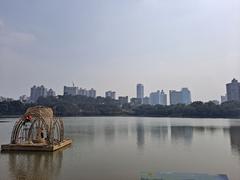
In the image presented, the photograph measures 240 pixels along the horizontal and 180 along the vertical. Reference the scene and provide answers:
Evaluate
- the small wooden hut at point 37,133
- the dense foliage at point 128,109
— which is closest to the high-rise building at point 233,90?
the dense foliage at point 128,109

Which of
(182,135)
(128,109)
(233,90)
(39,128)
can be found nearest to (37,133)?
(39,128)

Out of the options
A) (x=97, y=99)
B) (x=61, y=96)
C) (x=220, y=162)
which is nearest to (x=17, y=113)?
(x=61, y=96)

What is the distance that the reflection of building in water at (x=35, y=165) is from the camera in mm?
14594

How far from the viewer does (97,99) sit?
541ft

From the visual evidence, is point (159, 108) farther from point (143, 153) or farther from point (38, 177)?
point (38, 177)

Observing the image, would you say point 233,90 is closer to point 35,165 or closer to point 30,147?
point 30,147

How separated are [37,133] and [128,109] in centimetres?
11727

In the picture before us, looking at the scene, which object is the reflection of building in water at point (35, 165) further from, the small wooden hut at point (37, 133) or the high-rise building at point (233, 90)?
the high-rise building at point (233, 90)

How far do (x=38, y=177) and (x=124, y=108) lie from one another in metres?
129

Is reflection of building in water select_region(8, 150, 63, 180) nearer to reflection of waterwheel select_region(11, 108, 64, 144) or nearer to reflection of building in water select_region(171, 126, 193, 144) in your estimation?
reflection of waterwheel select_region(11, 108, 64, 144)

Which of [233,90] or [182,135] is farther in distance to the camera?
[233,90]

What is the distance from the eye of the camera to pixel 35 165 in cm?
1705

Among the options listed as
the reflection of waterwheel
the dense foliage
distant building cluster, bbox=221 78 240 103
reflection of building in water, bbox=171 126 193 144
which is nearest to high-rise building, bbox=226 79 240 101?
distant building cluster, bbox=221 78 240 103

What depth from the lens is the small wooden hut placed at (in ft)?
70.7
